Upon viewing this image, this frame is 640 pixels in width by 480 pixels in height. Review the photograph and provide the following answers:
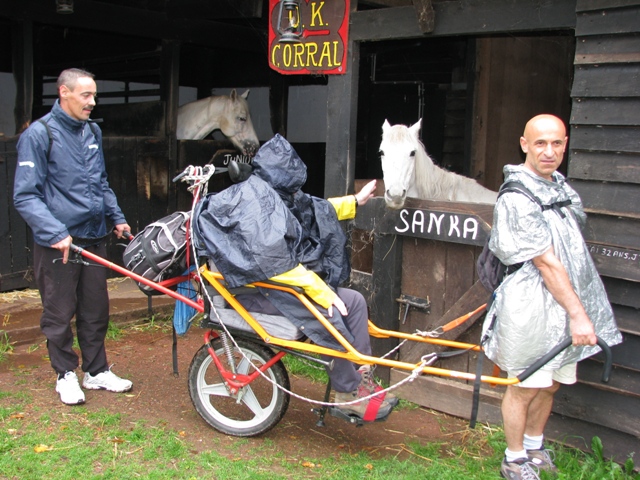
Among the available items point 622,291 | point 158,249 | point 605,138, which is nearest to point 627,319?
point 622,291

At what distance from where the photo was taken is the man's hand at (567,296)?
2.73 meters

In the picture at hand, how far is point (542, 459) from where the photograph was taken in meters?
3.21

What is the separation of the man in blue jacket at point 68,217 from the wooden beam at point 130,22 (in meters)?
2.87

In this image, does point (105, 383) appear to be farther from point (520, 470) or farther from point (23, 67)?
point (23, 67)

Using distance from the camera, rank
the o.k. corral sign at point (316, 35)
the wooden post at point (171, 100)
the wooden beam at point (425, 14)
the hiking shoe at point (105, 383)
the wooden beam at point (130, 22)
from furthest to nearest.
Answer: the wooden post at point (171, 100), the wooden beam at point (130, 22), the o.k. corral sign at point (316, 35), the hiking shoe at point (105, 383), the wooden beam at point (425, 14)

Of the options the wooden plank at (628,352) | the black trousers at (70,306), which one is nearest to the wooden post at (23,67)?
the black trousers at (70,306)

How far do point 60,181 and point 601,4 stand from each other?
3.18 metres

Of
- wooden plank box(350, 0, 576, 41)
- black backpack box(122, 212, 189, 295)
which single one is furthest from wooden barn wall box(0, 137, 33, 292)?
wooden plank box(350, 0, 576, 41)

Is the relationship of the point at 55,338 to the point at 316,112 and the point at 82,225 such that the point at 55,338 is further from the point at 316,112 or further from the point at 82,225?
the point at 316,112

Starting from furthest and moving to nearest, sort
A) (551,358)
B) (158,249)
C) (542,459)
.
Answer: (158,249)
(542,459)
(551,358)

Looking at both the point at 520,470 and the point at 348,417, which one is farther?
the point at 348,417

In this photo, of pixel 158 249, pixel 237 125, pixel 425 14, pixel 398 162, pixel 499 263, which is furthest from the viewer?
pixel 237 125

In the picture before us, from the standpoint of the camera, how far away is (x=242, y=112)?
8.08 meters

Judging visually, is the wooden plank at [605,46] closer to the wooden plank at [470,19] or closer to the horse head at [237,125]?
the wooden plank at [470,19]
